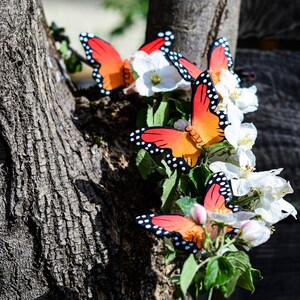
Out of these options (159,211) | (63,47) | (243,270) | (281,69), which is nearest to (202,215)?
(243,270)

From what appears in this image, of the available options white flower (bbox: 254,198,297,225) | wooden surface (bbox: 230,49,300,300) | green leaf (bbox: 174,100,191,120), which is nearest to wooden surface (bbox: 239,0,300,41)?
wooden surface (bbox: 230,49,300,300)

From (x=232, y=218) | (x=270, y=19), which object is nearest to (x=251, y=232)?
(x=232, y=218)

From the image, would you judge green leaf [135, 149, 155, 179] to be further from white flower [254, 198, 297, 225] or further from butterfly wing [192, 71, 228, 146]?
white flower [254, 198, 297, 225]

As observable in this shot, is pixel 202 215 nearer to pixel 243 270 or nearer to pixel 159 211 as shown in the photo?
pixel 243 270

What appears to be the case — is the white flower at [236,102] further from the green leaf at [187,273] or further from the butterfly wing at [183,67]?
the green leaf at [187,273]

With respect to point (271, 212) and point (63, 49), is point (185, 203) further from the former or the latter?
point (63, 49)

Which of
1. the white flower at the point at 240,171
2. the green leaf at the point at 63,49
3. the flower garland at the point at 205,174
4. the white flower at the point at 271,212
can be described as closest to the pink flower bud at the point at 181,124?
the flower garland at the point at 205,174
